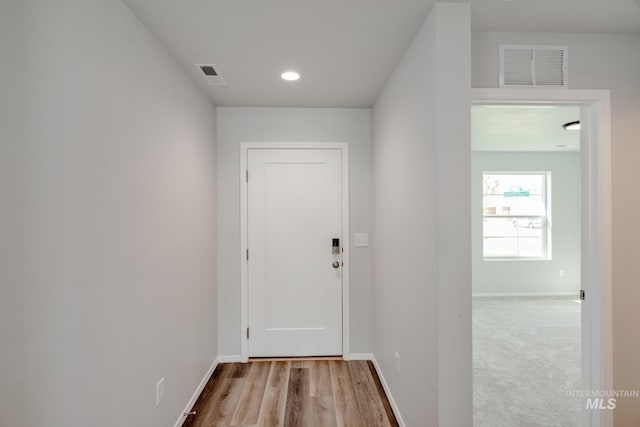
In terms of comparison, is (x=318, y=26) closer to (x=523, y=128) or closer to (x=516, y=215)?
(x=523, y=128)

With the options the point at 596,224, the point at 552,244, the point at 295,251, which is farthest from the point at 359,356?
the point at 552,244

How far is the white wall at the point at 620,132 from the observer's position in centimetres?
182

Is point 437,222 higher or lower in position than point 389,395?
higher

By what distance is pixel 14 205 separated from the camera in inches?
36.6

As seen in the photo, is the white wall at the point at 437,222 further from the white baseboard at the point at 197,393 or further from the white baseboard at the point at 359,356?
the white baseboard at the point at 197,393

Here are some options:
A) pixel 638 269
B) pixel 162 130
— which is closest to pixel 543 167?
pixel 638 269

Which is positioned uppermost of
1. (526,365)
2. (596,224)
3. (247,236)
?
(596,224)

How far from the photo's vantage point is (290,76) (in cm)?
233

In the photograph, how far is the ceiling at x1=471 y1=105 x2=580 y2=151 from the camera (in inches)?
137

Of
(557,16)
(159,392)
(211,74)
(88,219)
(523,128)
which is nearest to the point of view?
(88,219)

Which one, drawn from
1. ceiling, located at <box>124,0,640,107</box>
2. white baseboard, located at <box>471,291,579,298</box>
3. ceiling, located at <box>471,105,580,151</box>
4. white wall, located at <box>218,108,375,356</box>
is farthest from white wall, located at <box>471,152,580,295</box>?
ceiling, located at <box>124,0,640,107</box>

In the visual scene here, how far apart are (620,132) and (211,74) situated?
2.66 meters

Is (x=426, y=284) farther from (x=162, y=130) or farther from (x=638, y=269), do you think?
(x=162, y=130)

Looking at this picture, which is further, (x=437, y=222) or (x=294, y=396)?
(x=294, y=396)
